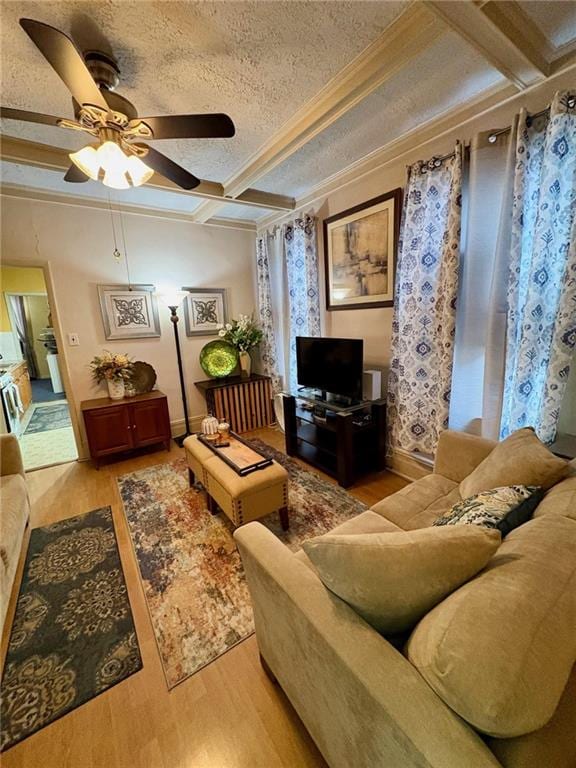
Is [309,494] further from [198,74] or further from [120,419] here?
[198,74]

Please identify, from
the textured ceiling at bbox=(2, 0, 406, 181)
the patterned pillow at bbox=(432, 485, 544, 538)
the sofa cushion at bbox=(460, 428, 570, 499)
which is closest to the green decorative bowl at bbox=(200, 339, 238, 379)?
the textured ceiling at bbox=(2, 0, 406, 181)

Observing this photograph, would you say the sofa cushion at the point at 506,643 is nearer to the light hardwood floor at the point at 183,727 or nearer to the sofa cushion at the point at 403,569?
the sofa cushion at the point at 403,569

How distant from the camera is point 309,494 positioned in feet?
8.44

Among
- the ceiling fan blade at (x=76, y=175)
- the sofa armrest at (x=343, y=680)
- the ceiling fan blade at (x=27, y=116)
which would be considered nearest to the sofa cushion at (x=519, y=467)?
the sofa armrest at (x=343, y=680)

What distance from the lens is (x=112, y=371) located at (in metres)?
3.29

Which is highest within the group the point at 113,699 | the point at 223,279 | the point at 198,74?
the point at 198,74

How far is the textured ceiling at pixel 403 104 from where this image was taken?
1614 mm

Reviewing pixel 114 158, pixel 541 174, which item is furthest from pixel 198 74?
pixel 541 174

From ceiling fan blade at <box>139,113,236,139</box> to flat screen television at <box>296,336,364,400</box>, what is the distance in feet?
5.55

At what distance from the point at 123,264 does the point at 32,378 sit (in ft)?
19.6

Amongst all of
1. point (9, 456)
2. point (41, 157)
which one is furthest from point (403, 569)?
point (41, 157)

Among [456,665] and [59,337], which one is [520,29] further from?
[59,337]

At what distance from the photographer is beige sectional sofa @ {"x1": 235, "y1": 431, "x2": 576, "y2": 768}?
1.87ft

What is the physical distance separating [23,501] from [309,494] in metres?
2.03
